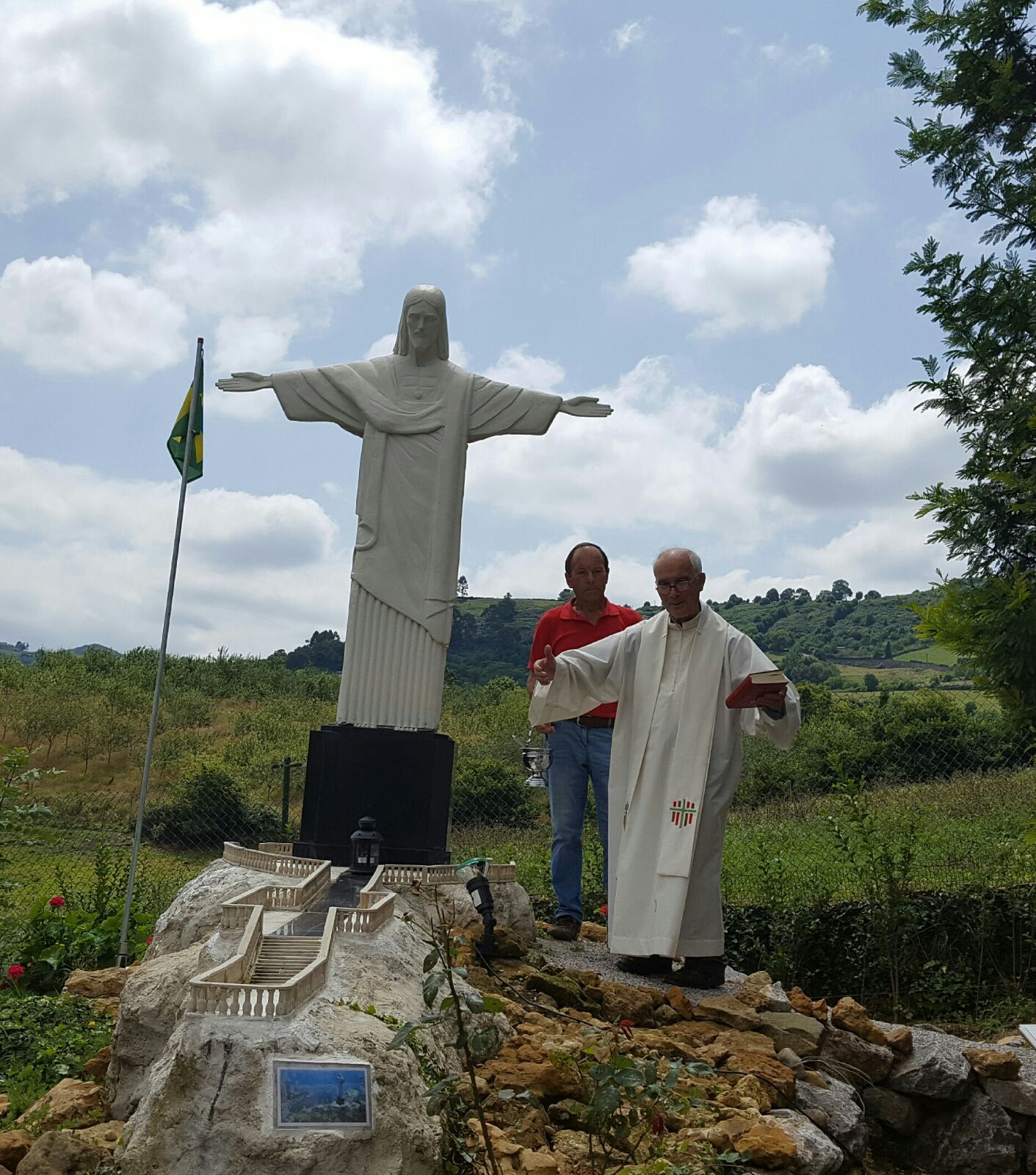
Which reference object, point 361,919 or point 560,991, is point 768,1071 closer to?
point 560,991

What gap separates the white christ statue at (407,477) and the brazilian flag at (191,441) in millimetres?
475

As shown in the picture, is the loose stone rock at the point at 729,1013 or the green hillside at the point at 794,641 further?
the green hillside at the point at 794,641

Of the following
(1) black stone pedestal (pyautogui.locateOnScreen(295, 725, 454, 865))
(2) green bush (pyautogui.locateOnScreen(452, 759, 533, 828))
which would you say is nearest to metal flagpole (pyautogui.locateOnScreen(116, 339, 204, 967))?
(1) black stone pedestal (pyautogui.locateOnScreen(295, 725, 454, 865))

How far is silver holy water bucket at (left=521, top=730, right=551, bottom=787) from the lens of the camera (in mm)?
5781

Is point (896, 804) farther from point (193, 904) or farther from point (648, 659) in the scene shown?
point (193, 904)

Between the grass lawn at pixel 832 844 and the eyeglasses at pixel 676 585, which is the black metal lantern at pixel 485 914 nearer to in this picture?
the eyeglasses at pixel 676 585

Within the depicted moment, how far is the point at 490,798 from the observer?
34.8ft

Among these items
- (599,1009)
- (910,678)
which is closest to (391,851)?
(599,1009)

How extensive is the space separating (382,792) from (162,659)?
67.7 inches

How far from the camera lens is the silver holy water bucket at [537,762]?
228 inches

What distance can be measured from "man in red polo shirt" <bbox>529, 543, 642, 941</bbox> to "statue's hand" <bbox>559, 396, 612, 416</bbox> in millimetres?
1061

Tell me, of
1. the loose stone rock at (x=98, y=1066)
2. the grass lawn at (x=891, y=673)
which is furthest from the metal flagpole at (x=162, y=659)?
the grass lawn at (x=891, y=673)

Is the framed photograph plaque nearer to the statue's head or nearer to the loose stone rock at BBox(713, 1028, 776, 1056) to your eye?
the loose stone rock at BBox(713, 1028, 776, 1056)

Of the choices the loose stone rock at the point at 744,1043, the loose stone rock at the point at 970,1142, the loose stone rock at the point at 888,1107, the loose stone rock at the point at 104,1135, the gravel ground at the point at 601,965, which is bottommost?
the loose stone rock at the point at 970,1142
